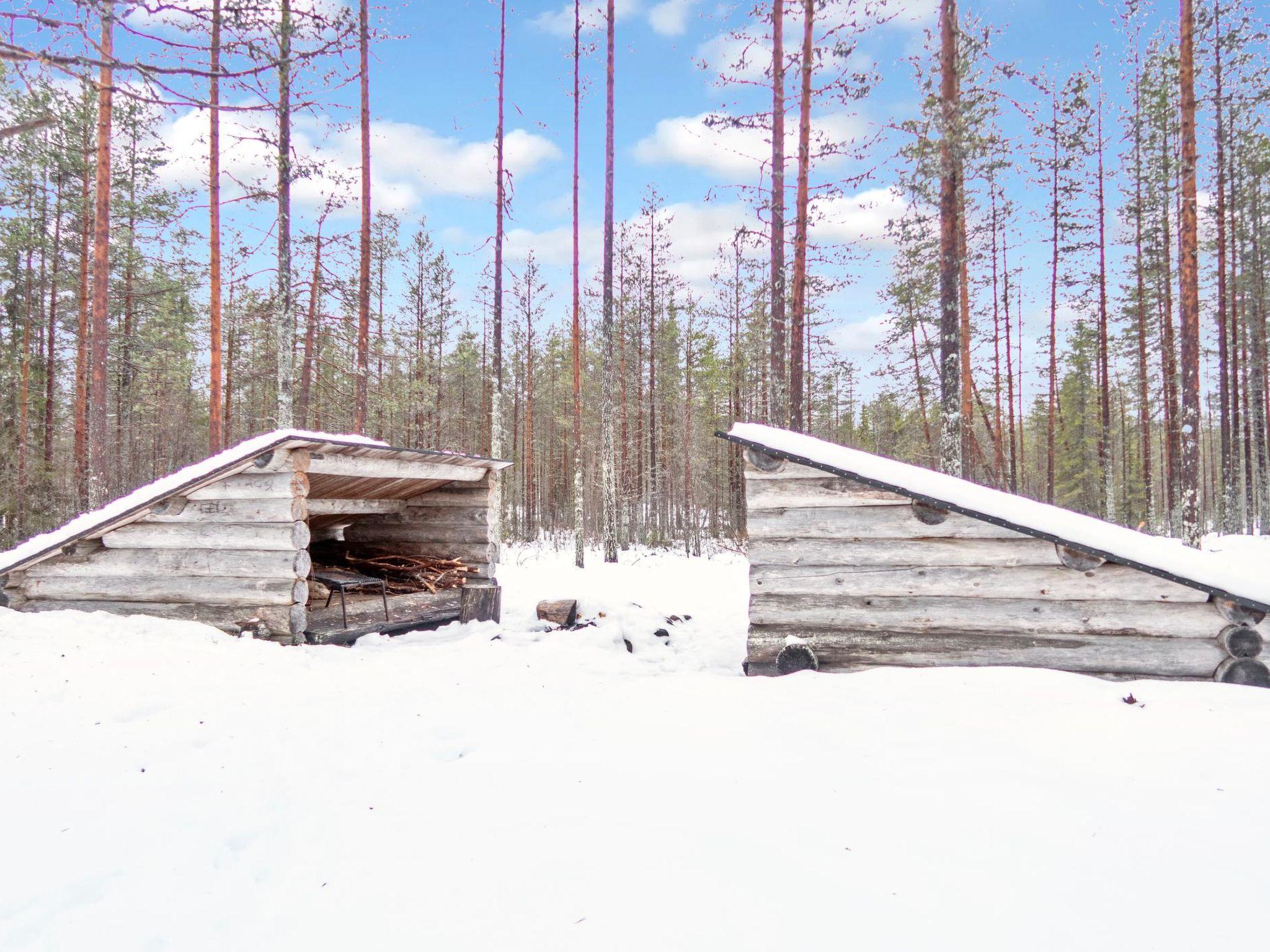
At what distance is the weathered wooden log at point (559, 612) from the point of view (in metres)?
6.64

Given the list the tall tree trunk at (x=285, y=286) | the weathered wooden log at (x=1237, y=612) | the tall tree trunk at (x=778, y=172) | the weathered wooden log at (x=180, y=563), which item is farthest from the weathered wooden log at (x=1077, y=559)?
the tall tree trunk at (x=285, y=286)

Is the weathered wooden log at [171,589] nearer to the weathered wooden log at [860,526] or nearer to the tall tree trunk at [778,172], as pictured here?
the weathered wooden log at [860,526]

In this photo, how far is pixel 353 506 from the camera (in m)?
7.43

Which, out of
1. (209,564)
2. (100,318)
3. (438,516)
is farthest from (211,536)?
(100,318)

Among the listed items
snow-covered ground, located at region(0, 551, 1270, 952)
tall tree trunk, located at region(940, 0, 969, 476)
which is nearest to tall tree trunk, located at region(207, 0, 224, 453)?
snow-covered ground, located at region(0, 551, 1270, 952)

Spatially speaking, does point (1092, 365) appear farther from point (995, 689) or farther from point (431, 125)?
point (995, 689)

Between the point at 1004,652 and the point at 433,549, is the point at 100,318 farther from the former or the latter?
the point at 1004,652

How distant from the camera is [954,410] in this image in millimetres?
9914

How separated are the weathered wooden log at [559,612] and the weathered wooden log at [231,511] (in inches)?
Answer: 102

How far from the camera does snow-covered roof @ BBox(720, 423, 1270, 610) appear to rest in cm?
368

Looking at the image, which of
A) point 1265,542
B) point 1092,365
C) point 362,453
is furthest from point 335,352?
point 1092,365

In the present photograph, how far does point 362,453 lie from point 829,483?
170 inches

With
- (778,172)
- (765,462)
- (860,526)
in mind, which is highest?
(778,172)

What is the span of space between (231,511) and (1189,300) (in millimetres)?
14854
